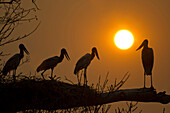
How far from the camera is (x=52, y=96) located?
960 centimetres

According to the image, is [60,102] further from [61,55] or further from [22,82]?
[61,55]

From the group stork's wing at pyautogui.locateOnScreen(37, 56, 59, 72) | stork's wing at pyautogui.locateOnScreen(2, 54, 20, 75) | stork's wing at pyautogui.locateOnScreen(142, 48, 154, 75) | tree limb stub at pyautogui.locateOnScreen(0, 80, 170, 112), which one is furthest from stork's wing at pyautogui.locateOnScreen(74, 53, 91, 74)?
tree limb stub at pyautogui.locateOnScreen(0, 80, 170, 112)

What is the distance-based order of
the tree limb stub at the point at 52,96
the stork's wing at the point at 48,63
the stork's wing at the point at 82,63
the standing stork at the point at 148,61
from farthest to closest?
the stork's wing at the point at 48,63 < the stork's wing at the point at 82,63 < the standing stork at the point at 148,61 < the tree limb stub at the point at 52,96

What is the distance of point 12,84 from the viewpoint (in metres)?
9.59

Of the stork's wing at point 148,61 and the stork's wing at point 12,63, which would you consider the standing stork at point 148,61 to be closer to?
the stork's wing at point 148,61

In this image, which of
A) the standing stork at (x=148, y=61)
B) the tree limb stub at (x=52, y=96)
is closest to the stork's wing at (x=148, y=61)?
the standing stork at (x=148, y=61)

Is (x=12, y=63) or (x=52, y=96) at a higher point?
(x=12, y=63)

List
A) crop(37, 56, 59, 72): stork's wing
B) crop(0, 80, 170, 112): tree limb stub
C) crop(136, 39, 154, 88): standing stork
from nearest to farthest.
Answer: crop(0, 80, 170, 112): tree limb stub, crop(136, 39, 154, 88): standing stork, crop(37, 56, 59, 72): stork's wing

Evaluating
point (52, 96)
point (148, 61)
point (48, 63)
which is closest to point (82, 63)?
point (48, 63)

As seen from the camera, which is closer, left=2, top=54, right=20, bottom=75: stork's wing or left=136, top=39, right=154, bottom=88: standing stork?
left=136, top=39, right=154, bottom=88: standing stork

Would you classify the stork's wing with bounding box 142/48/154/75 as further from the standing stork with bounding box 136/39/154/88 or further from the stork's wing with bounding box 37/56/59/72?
the stork's wing with bounding box 37/56/59/72

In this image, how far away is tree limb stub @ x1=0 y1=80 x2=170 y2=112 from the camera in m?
9.04

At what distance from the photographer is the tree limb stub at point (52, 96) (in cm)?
904

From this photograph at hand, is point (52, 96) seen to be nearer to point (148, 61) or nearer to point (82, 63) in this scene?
point (148, 61)
